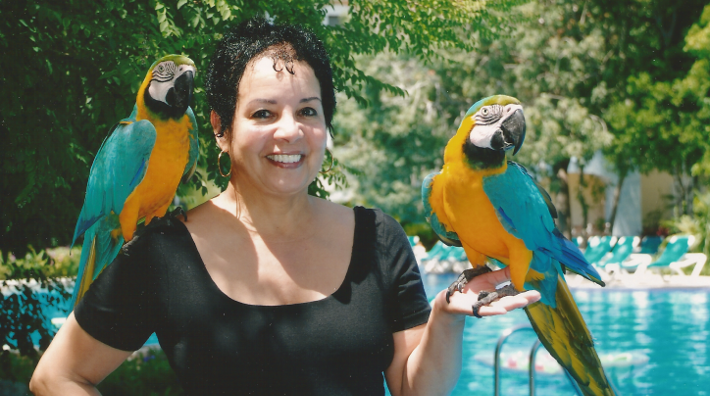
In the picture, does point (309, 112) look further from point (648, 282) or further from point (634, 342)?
point (648, 282)

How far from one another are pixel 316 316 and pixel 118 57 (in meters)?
1.84

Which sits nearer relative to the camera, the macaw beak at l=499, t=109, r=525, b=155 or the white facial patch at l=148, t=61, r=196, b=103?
the macaw beak at l=499, t=109, r=525, b=155

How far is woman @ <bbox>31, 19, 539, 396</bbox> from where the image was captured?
4.01 feet

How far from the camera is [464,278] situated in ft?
4.26

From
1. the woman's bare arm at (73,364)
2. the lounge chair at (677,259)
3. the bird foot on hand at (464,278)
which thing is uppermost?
the bird foot on hand at (464,278)

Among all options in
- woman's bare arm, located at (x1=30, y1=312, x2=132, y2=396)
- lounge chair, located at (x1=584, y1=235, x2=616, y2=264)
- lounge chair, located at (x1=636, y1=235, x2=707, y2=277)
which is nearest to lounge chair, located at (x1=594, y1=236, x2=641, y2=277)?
lounge chair, located at (x1=584, y1=235, x2=616, y2=264)

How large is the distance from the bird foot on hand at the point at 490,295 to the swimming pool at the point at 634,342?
317 cm

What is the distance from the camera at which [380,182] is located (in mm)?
12969

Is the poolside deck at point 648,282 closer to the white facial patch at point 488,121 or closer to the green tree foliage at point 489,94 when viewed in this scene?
the green tree foliage at point 489,94

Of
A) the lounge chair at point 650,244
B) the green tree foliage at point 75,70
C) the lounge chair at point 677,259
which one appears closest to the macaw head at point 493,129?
the green tree foliage at point 75,70

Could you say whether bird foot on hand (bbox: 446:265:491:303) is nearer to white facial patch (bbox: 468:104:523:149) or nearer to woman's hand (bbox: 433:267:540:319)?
woman's hand (bbox: 433:267:540:319)

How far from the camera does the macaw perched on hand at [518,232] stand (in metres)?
1.23

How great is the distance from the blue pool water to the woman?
3.44m

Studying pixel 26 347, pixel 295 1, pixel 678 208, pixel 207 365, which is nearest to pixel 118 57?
pixel 295 1
